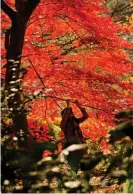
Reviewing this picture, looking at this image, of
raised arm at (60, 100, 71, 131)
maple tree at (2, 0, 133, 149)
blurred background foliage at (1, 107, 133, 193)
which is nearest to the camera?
blurred background foliage at (1, 107, 133, 193)

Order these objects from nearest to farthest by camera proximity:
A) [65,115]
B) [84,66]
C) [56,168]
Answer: [56,168]
[65,115]
[84,66]

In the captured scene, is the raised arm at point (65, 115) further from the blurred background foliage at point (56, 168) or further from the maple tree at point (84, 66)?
the blurred background foliage at point (56, 168)

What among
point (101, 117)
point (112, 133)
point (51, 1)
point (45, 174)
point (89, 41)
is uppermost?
point (51, 1)

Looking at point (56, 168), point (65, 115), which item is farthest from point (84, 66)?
point (56, 168)

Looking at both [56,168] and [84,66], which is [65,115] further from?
[56,168]

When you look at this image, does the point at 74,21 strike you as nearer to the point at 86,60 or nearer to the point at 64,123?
the point at 86,60

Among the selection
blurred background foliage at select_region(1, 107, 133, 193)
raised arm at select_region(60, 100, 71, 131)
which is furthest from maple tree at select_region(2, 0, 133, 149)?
blurred background foliage at select_region(1, 107, 133, 193)

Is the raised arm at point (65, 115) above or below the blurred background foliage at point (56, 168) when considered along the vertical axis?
below

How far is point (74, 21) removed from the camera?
937 cm

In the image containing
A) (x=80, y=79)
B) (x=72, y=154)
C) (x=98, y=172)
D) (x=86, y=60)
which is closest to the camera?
(x=72, y=154)

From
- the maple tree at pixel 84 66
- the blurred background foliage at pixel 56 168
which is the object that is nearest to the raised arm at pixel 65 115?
the maple tree at pixel 84 66

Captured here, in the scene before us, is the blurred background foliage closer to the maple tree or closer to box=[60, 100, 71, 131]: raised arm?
box=[60, 100, 71, 131]: raised arm

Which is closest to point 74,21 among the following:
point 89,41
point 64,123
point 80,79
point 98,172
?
point 89,41

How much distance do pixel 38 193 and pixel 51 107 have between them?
746 centimetres
